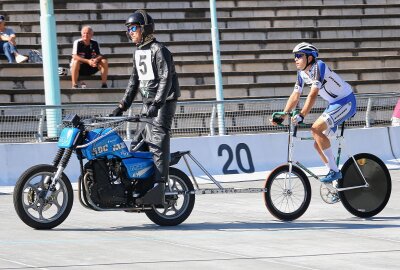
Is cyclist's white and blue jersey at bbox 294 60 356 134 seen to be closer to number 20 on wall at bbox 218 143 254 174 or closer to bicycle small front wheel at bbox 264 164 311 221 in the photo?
bicycle small front wheel at bbox 264 164 311 221

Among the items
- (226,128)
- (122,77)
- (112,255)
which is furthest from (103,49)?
(112,255)

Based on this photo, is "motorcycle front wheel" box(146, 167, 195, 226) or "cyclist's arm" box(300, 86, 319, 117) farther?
"cyclist's arm" box(300, 86, 319, 117)

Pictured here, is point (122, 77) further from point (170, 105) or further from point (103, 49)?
point (170, 105)

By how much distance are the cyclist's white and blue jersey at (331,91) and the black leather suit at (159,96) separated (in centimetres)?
152

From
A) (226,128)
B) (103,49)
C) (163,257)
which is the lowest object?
(163,257)

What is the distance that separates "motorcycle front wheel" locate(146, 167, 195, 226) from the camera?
12039mm

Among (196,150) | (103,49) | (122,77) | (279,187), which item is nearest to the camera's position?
(279,187)

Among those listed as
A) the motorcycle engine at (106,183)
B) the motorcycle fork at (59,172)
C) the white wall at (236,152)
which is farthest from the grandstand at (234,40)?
the motorcycle fork at (59,172)

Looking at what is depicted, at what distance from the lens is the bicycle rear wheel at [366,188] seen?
12.8 meters

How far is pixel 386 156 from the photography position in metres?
20.1

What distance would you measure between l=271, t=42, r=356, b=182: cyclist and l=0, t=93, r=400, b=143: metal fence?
17.3ft

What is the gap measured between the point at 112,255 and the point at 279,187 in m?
3.12

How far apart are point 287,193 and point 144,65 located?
6.81ft

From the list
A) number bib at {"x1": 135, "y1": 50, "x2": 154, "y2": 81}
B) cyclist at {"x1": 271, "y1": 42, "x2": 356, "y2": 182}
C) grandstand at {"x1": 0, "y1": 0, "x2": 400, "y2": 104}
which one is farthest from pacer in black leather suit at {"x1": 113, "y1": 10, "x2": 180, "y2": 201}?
grandstand at {"x1": 0, "y1": 0, "x2": 400, "y2": 104}
